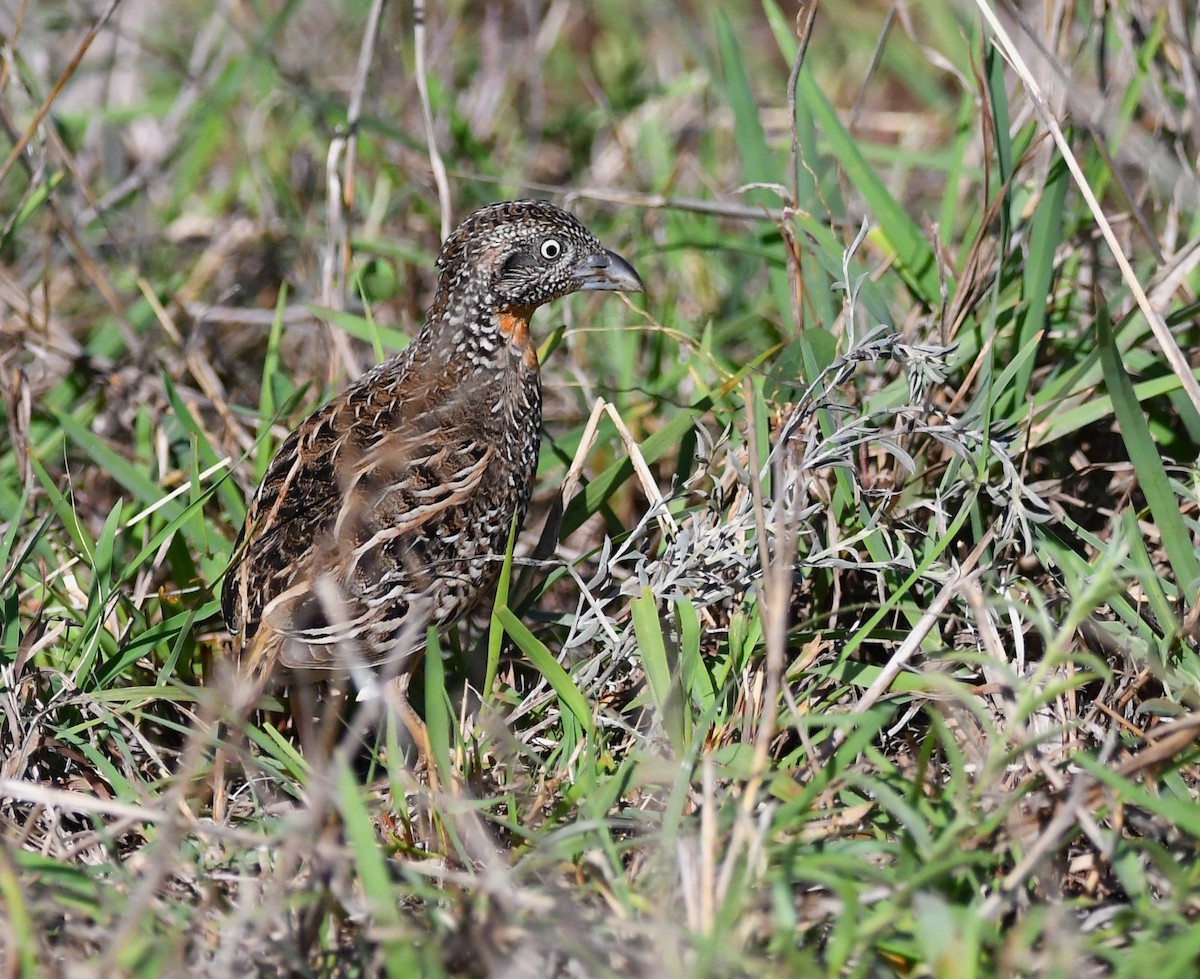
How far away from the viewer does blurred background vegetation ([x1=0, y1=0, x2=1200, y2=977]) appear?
2510 mm

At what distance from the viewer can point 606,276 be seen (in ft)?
12.6

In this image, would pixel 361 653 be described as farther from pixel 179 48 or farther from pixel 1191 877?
pixel 179 48

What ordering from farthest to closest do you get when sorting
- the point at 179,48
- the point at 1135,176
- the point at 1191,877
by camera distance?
the point at 179,48 → the point at 1135,176 → the point at 1191,877

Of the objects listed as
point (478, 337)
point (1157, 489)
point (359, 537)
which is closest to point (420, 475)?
point (359, 537)

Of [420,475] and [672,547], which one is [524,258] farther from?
[672,547]

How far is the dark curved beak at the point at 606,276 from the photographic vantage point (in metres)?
3.83

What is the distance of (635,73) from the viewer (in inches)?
242

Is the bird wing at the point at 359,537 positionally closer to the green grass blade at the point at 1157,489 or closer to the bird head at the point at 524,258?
the bird head at the point at 524,258

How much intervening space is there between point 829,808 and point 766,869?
42cm

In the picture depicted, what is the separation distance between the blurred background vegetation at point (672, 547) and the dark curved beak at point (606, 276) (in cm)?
16

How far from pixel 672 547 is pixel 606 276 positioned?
927 mm

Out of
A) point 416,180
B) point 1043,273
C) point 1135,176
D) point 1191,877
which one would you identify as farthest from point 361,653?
point 1135,176

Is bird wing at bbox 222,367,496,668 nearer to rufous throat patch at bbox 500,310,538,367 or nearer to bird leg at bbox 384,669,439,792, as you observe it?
bird leg at bbox 384,669,439,792

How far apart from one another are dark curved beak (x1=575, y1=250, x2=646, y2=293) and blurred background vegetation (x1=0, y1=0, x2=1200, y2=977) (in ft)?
0.52
